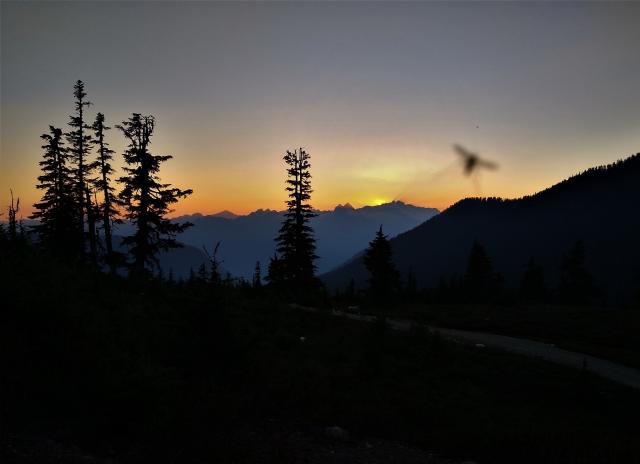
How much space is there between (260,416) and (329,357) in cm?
452

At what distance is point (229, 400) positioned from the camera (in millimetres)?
7387

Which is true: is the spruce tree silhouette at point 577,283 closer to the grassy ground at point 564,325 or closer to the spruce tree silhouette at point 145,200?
the grassy ground at point 564,325

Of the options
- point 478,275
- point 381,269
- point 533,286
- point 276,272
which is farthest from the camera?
point 533,286

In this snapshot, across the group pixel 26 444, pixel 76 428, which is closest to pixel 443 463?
pixel 76 428

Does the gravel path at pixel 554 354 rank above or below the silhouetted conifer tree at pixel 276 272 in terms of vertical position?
below

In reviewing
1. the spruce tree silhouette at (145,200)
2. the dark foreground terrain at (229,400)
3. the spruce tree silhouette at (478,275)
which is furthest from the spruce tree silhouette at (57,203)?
the spruce tree silhouette at (478,275)

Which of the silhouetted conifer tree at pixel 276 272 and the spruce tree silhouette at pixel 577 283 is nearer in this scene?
the silhouetted conifer tree at pixel 276 272

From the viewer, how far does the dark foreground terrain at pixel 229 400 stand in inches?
233

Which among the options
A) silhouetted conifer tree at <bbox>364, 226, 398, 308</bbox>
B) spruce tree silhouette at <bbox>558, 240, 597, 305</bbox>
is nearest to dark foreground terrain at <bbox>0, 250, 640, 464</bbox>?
silhouetted conifer tree at <bbox>364, 226, 398, 308</bbox>

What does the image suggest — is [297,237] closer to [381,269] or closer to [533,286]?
[381,269]

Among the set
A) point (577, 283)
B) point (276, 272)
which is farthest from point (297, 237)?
point (577, 283)

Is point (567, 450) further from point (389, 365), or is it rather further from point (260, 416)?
point (260, 416)

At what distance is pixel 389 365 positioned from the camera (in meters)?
11.7

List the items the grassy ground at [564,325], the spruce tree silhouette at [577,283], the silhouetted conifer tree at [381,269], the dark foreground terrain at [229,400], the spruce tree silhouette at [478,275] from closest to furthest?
the dark foreground terrain at [229,400]
the grassy ground at [564,325]
the silhouetted conifer tree at [381,269]
the spruce tree silhouette at [478,275]
the spruce tree silhouette at [577,283]
